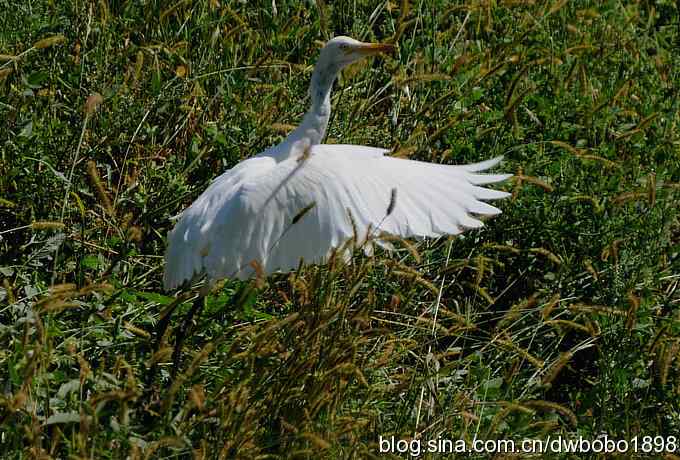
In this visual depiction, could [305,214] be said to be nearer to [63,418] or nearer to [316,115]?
[316,115]

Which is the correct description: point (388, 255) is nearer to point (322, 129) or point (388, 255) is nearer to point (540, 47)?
point (322, 129)

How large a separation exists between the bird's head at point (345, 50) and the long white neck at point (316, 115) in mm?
23

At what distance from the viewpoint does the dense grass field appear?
3.30 meters

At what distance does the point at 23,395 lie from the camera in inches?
107

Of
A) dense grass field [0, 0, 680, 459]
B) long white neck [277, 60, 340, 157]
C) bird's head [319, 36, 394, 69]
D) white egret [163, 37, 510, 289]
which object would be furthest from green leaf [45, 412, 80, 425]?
bird's head [319, 36, 394, 69]

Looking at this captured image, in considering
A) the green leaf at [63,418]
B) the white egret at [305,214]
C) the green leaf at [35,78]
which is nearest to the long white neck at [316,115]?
the white egret at [305,214]

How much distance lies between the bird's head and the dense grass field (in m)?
0.34

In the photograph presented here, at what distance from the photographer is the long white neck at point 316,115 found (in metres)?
4.40

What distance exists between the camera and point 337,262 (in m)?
3.37

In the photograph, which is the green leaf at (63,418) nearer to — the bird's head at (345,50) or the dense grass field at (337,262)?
the dense grass field at (337,262)

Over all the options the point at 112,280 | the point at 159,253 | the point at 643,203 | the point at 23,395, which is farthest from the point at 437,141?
the point at 23,395

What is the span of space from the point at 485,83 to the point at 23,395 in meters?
3.54

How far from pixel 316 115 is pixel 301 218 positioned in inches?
29.3

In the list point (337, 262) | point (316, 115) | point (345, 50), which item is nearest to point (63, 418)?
point (337, 262)
